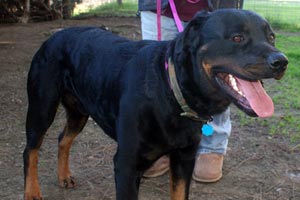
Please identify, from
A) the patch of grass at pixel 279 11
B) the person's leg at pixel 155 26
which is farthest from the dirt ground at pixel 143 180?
the patch of grass at pixel 279 11

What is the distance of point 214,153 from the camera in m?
4.29

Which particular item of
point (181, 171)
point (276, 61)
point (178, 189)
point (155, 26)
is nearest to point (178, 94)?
point (276, 61)

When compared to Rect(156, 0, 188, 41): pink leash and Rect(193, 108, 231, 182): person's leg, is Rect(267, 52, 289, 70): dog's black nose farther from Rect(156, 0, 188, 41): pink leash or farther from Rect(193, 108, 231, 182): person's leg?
Rect(193, 108, 231, 182): person's leg

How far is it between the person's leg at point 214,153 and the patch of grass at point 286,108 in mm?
1115

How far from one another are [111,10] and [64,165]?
45.9 ft

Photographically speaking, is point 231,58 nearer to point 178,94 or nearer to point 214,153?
point 178,94

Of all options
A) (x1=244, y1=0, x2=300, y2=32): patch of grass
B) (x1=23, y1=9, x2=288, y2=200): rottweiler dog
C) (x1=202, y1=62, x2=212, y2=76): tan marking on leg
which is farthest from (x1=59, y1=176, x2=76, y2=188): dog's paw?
(x1=244, y1=0, x2=300, y2=32): patch of grass

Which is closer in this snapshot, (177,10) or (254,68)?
(254,68)

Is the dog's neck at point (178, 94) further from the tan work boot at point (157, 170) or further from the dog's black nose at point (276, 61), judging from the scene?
the tan work boot at point (157, 170)

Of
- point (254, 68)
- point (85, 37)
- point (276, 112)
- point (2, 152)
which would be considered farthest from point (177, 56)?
point (276, 112)

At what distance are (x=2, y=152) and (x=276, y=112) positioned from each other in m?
3.23

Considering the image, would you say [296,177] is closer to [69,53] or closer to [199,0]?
[199,0]

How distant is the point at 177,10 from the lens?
12.7ft

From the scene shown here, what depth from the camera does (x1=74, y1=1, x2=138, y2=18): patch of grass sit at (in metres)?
16.3
